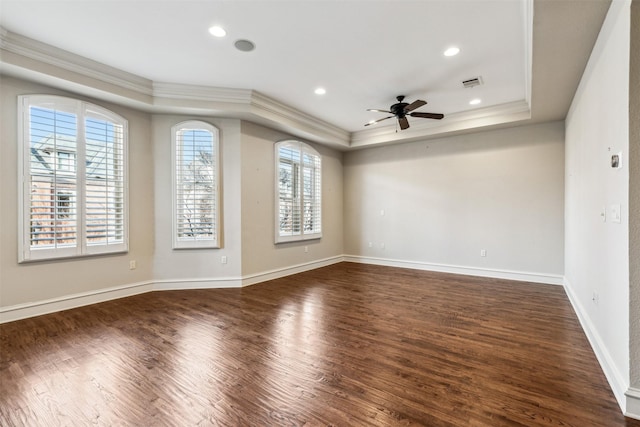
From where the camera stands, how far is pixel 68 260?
3.79m

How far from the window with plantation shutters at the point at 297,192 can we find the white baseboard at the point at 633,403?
4689mm

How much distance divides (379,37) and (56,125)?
13.2 feet

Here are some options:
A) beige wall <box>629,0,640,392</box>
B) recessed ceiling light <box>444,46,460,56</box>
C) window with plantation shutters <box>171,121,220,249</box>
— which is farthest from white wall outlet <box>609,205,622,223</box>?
window with plantation shutters <box>171,121,220,249</box>

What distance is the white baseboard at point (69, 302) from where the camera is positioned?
3359 millimetres

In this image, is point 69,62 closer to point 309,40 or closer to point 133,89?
point 133,89

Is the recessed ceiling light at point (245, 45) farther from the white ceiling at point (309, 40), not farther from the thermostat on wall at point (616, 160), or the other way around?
the thermostat on wall at point (616, 160)

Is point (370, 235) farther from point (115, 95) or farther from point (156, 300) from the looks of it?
point (115, 95)

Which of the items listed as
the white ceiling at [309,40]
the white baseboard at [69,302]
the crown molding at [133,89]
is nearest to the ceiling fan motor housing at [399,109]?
the white ceiling at [309,40]

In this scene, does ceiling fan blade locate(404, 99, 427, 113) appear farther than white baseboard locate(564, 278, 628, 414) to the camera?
Yes

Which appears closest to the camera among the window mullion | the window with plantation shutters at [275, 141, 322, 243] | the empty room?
the empty room

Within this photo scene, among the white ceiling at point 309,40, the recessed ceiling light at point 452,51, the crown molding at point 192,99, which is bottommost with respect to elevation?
the crown molding at point 192,99

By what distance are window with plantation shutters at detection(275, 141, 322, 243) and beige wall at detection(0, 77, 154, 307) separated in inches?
85.6

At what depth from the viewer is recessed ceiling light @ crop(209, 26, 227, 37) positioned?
116 inches

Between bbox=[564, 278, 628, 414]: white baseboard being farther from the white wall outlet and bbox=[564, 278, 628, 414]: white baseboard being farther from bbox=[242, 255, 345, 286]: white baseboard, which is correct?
bbox=[242, 255, 345, 286]: white baseboard
